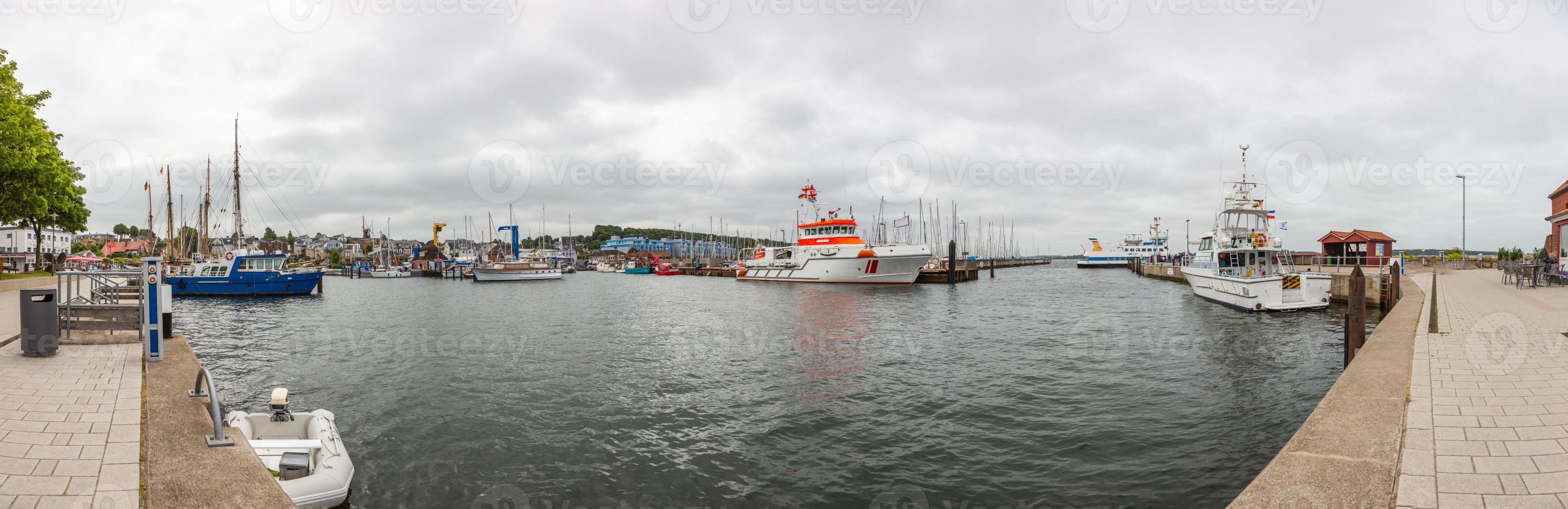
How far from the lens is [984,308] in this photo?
27641mm

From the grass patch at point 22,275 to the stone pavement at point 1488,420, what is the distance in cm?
3597

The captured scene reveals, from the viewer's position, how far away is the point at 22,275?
24734 mm

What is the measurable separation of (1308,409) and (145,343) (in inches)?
639

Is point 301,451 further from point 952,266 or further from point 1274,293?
point 952,266

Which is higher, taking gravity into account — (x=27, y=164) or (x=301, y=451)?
(x=27, y=164)

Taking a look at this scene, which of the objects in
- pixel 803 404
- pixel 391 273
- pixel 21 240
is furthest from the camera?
pixel 391 273

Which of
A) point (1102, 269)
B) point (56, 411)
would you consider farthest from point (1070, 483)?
point (1102, 269)

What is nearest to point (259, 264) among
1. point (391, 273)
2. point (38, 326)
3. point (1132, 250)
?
point (38, 326)

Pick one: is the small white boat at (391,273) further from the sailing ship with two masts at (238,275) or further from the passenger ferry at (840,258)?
the passenger ferry at (840,258)

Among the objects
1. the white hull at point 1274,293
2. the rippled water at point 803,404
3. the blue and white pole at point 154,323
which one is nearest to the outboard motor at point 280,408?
the rippled water at point 803,404

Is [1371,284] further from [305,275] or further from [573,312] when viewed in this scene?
[305,275]

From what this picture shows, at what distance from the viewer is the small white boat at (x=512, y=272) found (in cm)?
7062

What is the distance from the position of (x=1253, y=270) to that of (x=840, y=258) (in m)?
28.4

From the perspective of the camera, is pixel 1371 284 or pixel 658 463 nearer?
pixel 658 463
